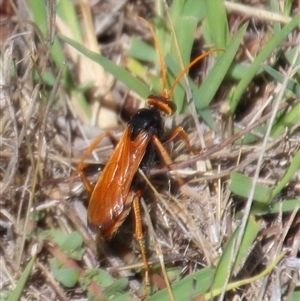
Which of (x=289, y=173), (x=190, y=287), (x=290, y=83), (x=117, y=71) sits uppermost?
(x=117, y=71)

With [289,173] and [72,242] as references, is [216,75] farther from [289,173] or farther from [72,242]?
[72,242]

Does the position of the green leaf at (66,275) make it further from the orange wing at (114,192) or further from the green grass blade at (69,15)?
the green grass blade at (69,15)

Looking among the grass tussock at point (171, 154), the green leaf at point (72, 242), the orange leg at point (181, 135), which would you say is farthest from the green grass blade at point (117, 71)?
the green leaf at point (72, 242)

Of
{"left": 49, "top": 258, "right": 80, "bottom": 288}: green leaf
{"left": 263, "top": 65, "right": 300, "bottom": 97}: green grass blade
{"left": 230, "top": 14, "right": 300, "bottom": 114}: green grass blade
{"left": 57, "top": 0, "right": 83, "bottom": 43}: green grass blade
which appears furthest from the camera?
{"left": 57, "top": 0, "right": 83, "bottom": 43}: green grass blade

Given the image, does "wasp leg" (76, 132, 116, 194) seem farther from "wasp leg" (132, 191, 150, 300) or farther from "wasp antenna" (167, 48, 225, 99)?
"wasp antenna" (167, 48, 225, 99)

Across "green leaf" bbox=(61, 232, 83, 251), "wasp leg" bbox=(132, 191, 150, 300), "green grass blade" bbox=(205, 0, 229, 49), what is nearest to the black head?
"wasp leg" bbox=(132, 191, 150, 300)

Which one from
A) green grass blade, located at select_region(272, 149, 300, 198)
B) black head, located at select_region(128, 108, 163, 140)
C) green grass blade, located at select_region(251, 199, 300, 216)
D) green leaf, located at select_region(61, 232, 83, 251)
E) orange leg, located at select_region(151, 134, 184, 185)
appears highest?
black head, located at select_region(128, 108, 163, 140)

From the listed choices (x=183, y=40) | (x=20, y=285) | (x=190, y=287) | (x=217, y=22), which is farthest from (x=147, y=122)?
(x=20, y=285)
